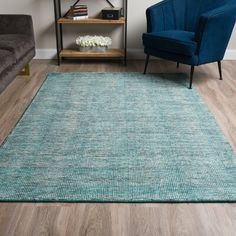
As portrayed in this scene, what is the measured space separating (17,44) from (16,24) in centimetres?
49

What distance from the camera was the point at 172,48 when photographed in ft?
10.4

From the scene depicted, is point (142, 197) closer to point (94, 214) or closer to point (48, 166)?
point (94, 214)

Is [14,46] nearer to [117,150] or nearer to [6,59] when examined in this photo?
[6,59]

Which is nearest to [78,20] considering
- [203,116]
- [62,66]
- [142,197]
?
[62,66]

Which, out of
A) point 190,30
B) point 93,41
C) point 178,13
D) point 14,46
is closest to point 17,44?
point 14,46

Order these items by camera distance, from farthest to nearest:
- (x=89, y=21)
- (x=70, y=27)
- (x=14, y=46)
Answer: (x=70, y=27), (x=89, y=21), (x=14, y=46)

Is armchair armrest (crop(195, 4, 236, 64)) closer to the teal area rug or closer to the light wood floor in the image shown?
the teal area rug

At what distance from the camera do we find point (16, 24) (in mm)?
3414

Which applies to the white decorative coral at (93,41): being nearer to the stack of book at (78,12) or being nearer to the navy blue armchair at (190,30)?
the stack of book at (78,12)

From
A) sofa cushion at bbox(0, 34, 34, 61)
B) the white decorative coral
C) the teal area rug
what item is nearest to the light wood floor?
the teal area rug

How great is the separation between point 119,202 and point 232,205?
547 mm

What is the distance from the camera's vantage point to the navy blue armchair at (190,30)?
301 cm

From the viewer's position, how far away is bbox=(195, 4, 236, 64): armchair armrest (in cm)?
295

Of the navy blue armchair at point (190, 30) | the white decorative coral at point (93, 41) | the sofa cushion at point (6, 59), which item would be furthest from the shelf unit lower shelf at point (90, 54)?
the sofa cushion at point (6, 59)
